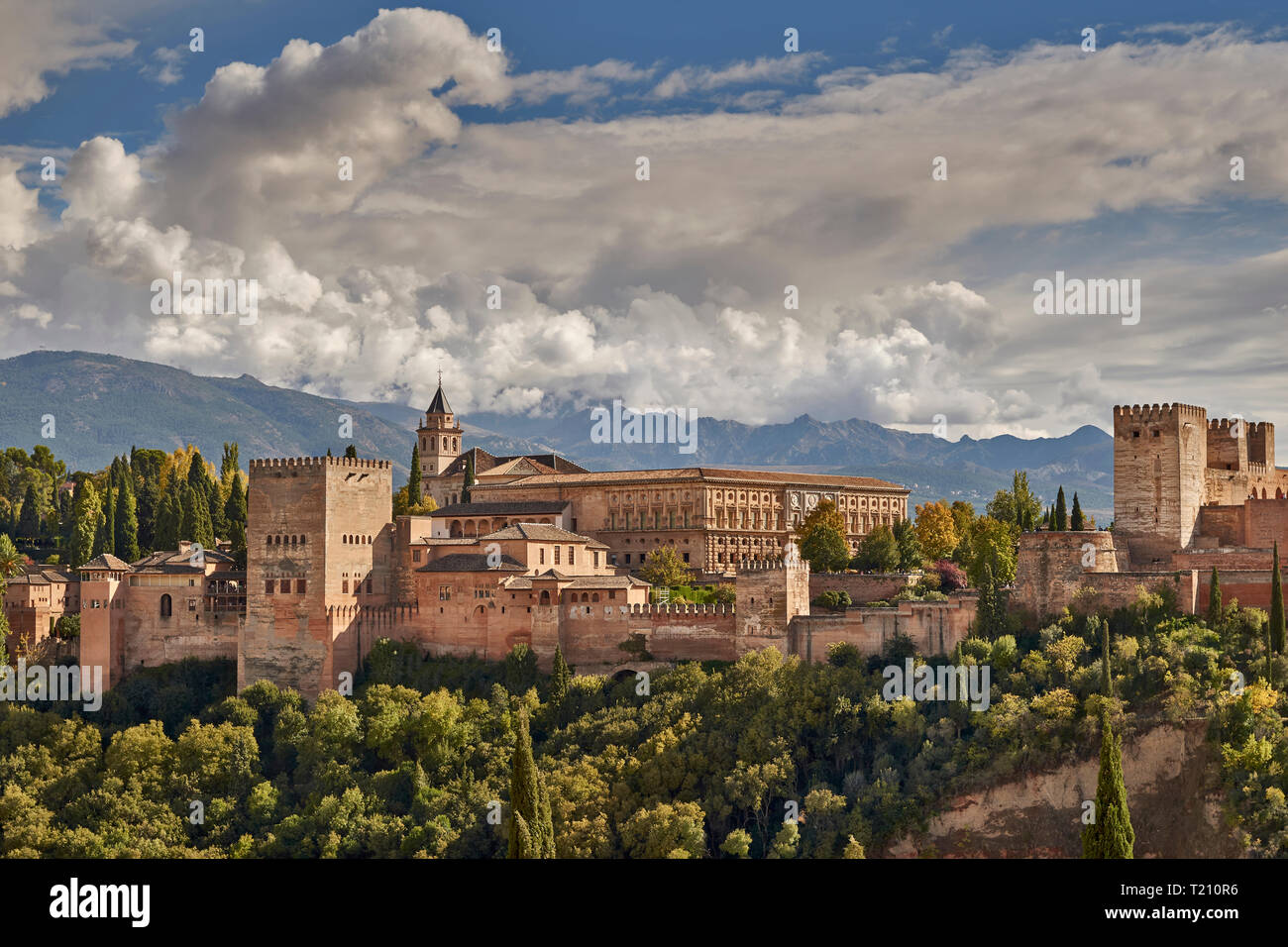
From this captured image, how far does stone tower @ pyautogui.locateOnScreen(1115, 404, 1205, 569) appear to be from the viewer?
53.2 metres

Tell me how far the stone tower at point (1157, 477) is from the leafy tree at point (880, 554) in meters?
12.5

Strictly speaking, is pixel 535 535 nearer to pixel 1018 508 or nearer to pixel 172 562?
pixel 172 562

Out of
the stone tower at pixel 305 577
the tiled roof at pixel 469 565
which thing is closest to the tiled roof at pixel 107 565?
the stone tower at pixel 305 577

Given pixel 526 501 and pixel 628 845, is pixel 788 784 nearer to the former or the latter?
pixel 628 845

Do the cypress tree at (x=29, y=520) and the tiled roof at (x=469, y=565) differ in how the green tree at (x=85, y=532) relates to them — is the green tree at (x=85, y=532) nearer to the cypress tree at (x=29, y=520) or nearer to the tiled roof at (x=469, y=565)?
the cypress tree at (x=29, y=520)

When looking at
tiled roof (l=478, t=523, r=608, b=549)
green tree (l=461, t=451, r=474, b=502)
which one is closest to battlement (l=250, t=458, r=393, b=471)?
tiled roof (l=478, t=523, r=608, b=549)

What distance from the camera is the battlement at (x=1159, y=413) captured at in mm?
53250

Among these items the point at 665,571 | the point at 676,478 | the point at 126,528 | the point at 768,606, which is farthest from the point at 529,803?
the point at 126,528

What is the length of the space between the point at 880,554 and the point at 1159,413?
51.3 feet

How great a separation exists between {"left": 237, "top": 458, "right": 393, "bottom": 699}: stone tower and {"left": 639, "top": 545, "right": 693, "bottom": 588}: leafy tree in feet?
45.3

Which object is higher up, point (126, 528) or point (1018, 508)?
point (1018, 508)

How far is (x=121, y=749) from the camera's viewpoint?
179 ft

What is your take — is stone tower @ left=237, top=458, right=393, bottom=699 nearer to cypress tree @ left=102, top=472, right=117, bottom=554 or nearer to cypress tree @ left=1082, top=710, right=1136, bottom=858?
cypress tree @ left=102, top=472, right=117, bottom=554

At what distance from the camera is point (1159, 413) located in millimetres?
53625
